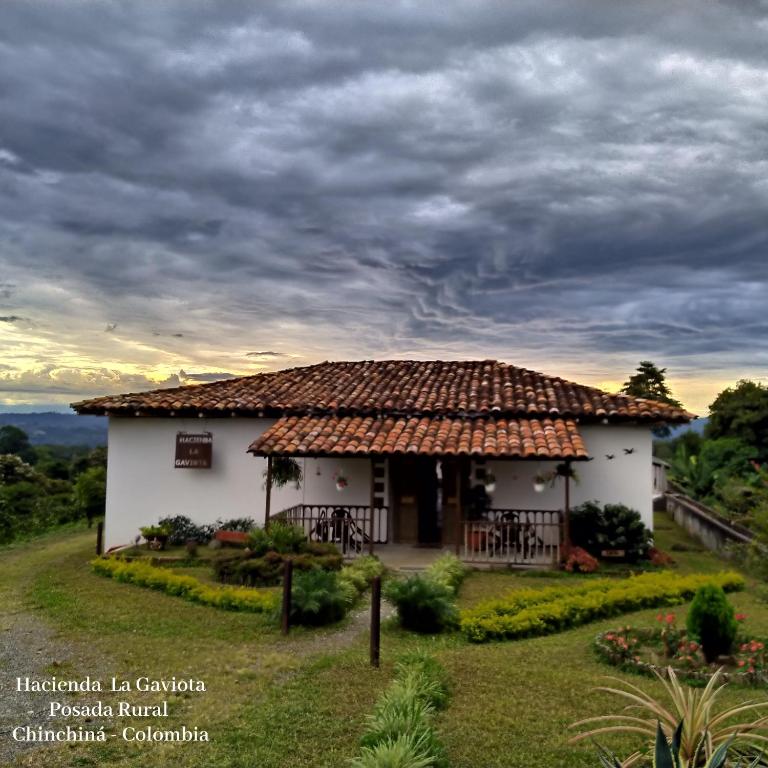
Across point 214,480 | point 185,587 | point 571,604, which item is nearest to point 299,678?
point 571,604

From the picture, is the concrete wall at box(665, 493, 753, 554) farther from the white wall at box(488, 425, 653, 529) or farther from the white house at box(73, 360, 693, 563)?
the white house at box(73, 360, 693, 563)

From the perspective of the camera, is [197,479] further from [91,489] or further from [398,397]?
[91,489]

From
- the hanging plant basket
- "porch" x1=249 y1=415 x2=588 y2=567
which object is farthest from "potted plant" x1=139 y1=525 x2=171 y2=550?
the hanging plant basket

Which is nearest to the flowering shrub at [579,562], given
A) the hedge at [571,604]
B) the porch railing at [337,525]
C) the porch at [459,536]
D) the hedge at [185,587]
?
the porch at [459,536]

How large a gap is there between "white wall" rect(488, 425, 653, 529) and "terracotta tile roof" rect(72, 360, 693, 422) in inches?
22.2

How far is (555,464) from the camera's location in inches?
697

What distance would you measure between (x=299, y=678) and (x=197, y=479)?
36.9 ft

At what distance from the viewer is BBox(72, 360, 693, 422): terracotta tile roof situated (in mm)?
17781

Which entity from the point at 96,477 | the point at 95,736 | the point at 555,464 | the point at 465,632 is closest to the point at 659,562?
the point at 555,464

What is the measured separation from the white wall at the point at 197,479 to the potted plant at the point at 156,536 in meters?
1.18

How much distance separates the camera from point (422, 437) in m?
16.5

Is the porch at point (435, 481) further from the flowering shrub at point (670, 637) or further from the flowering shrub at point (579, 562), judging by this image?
the flowering shrub at point (670, 637)

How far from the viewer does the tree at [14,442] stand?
49.7 metres

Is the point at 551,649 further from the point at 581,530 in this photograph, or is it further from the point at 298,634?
the point at 581,530
